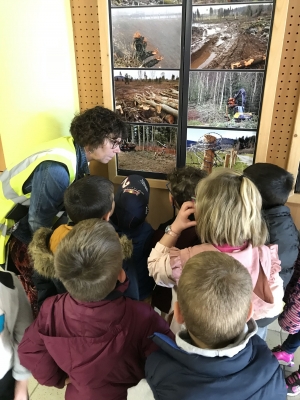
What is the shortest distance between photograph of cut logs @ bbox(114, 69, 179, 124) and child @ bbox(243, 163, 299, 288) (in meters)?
0.63

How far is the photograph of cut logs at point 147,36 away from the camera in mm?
1473

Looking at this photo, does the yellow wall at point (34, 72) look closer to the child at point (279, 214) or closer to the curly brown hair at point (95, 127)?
the curly brown hair at point (95, 127)

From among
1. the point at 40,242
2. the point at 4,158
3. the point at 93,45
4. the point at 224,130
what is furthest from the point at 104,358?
the point at 93,45

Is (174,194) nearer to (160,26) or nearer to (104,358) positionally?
(104,358)

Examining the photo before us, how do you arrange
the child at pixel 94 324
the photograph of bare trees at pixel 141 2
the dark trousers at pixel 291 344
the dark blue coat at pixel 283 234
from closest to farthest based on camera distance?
the child at pixel 94 324 < the dark blue coat at pixel 283 234 < the photograph of bare trees at pixel 141 2 < the dark trousers at pixel 291 344

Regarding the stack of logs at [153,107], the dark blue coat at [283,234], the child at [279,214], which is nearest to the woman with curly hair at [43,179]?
the stack of logs at [153,107]

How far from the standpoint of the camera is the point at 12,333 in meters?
1.05

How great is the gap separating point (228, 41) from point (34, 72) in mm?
978

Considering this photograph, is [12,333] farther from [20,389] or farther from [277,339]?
[277,339]

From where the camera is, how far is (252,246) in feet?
3.35

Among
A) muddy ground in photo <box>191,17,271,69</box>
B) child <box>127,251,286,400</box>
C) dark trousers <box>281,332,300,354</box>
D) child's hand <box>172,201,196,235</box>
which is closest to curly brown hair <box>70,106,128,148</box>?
muddy ground in photo <box>191,17,271,69</box>

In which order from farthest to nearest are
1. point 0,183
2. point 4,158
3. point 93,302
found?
point 4,158, point 0,183, point 93,302

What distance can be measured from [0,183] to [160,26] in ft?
3.59

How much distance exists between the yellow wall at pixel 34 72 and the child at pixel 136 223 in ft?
2.06
